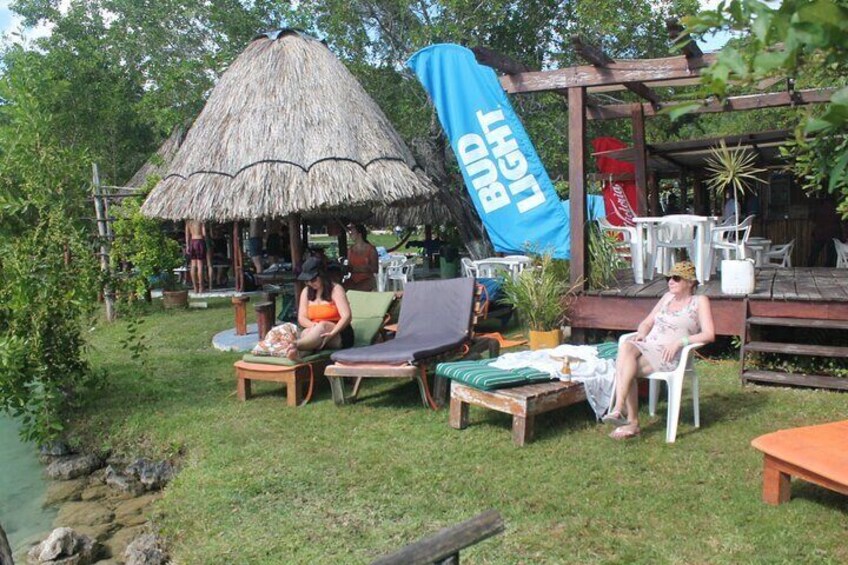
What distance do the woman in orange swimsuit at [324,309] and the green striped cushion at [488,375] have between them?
Result: 1393 mm

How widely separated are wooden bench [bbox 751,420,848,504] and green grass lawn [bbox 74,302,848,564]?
Result: 0.13 metres

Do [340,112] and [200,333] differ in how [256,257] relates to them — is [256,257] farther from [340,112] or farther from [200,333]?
[340,112]

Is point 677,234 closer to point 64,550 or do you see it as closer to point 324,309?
point 324,309

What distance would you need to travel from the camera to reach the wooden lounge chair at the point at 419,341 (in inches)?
222

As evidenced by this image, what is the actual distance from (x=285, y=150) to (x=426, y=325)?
2785 millimetres

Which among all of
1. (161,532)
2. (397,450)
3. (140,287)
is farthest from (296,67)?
(161,532)

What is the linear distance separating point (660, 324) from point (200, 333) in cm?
680

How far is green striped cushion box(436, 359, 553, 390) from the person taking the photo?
4910mm

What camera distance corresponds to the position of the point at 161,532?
13.4ft

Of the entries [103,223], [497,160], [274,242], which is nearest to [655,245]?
[497,160]

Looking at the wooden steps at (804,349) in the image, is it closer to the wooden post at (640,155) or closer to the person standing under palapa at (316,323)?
the person standing under palapa at (316,323)

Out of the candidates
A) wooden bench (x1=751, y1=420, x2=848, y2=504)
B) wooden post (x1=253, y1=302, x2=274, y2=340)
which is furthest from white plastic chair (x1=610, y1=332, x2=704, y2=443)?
wooden post (x1=253, y1=302, x2=274, y2=340)

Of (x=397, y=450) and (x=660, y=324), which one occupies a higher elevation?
(x=660, y=324)

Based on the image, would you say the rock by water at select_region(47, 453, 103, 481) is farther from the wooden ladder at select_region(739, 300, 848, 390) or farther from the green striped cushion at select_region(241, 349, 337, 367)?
the wooden ladder at select_region(739, 300, 848, 390)
